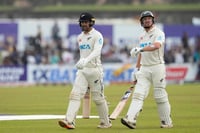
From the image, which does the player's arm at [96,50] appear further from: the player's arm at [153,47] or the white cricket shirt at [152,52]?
the player's arm at [153,47]

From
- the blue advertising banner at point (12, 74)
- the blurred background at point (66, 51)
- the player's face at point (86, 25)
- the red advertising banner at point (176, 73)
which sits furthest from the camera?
the red advertising banner at point (176, 73)

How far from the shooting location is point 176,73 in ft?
138

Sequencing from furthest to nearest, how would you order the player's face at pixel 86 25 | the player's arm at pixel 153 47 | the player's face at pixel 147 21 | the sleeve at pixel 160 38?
the player's face at pixel 86 25 < the player's face at pixel 147 21 < the sleeve at pixel 160 38 < the player's arm at pixel 153 47

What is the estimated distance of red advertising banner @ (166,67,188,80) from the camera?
41856mm

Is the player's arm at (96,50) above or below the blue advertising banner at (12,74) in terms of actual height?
above

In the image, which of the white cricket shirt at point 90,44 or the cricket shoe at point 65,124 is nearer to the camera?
the cricket shoe at point 65,124

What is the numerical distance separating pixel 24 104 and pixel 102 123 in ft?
30.7

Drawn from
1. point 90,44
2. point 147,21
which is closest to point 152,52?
point 147,21

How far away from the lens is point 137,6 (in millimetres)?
57594

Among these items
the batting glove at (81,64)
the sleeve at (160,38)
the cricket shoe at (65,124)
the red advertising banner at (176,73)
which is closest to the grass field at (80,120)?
the cricket shoe at (65,124)

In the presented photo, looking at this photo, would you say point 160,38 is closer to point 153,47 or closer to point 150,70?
point 153,47

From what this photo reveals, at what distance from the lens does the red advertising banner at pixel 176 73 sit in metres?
41.9

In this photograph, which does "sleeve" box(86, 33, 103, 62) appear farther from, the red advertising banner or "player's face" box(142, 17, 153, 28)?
the red advertising banner

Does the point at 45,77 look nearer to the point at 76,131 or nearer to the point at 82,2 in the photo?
the point at 82,2
